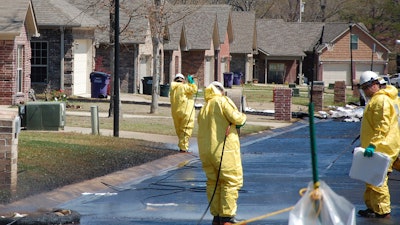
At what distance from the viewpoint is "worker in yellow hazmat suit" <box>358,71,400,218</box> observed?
40.1 ft

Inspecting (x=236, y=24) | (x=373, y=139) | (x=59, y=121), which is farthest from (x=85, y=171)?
(x=236, y=24)

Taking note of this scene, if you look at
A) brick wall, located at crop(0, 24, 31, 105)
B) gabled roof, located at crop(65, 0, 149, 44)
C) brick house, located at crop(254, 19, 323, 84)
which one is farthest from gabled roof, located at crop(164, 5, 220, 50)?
brick wall, located at crop(0, 24, 31, 105)

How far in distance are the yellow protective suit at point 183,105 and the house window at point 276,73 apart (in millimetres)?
60585

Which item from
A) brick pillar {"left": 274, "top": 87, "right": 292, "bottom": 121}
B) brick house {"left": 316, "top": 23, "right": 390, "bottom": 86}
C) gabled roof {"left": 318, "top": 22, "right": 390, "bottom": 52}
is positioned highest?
gabled roof {"left": 318, "top": 22, "right": 390, "bottom": 52}

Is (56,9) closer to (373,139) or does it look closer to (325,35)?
(373,139)

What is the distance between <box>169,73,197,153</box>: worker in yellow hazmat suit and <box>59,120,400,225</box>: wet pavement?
715mm

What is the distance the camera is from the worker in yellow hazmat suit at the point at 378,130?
12.2 meters

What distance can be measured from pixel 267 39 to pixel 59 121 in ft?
199

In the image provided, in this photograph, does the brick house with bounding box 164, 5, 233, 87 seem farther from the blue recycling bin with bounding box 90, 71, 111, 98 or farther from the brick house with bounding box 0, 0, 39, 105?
the brick house with bounding box 0, 0, 39, 105

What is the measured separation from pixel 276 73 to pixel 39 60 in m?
43.0

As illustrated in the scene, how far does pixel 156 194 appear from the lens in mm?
15094

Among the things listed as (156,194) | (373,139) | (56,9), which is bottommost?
(156,194)

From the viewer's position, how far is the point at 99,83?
42.5 m

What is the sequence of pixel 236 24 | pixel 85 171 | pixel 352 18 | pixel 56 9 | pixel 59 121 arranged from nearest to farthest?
pixel 85 171
pixel 59 121
pixel 56 9
pixel 236 24
pixel 352 18
